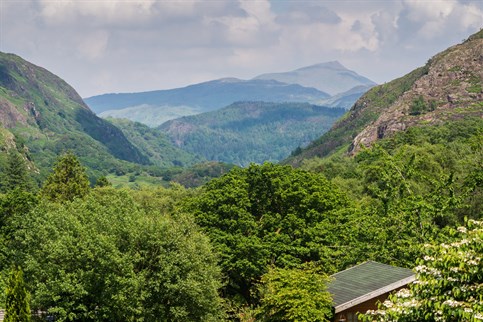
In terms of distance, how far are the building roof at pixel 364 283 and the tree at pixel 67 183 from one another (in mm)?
71391

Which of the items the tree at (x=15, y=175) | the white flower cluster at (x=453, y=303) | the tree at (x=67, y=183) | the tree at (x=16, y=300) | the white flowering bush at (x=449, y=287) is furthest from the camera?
the tree at (x=15, y=175)

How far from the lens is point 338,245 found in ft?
150

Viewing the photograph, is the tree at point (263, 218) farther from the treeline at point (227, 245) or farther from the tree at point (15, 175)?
the tree at point (15, 175)

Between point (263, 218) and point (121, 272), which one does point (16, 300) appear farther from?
point (263, 218)

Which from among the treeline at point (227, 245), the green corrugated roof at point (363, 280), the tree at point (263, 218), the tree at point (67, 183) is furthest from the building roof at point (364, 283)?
the tree at point (67, 183)

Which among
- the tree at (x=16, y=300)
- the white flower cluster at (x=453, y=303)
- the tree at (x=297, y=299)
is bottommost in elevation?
the tree at (x=297, y=299)

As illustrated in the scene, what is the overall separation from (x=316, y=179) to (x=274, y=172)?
4.46m

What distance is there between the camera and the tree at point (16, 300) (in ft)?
87.8

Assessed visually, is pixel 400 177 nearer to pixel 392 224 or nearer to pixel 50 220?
pixel 392 224

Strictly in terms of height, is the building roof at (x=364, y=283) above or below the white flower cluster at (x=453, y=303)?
below

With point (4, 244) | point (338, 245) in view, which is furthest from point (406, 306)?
point (4, 244)

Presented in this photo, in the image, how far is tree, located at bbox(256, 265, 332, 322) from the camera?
30.3 metres

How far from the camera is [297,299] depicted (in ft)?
104

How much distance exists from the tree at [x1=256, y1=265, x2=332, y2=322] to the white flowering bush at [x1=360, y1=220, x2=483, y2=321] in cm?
1266
